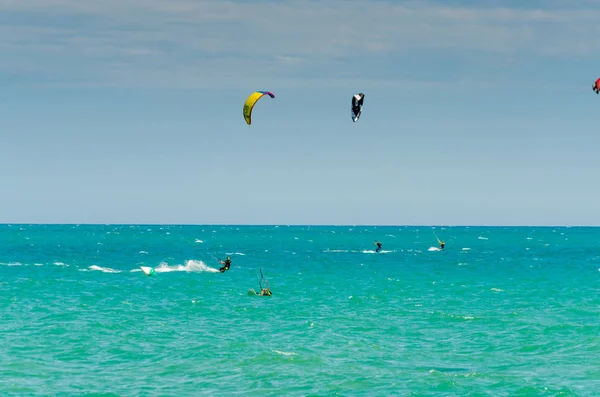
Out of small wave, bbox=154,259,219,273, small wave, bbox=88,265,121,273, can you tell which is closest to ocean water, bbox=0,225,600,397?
small wave, bbox=88,265,121,273

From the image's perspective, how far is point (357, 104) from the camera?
4144 cm

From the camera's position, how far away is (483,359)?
3384 centimetres

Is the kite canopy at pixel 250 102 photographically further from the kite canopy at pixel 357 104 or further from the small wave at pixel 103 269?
the small wave at pixel 103 269

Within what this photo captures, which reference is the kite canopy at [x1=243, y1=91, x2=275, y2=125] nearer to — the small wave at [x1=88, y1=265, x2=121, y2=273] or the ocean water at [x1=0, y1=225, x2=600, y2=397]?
the ocean water at [x1=0, y1=225, x2=600, y2=397]

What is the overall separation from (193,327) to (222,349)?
6912mm

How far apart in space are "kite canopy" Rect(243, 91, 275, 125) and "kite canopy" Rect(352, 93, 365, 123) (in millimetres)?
5353

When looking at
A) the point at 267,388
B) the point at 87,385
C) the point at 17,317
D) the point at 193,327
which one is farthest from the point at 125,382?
the point at 17,317

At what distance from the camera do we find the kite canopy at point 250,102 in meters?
44.8

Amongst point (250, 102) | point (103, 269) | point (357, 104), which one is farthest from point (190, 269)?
point (357, 104)

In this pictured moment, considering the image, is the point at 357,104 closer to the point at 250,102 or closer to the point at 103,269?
the point at 250,102

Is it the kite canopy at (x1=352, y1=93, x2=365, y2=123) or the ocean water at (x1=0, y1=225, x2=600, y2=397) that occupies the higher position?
the kite canopy at (x1=352, y1=93, x2=365, y2=123)

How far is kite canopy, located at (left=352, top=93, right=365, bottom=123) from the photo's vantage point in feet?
133

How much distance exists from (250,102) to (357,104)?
7432 mm

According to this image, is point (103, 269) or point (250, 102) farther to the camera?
point (103, 269)
